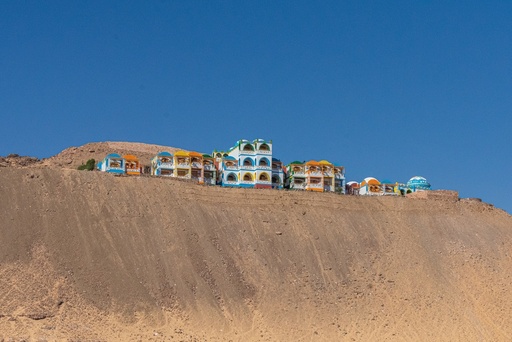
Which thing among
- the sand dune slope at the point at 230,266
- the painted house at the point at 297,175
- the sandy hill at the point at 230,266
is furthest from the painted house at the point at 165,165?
the painted house at the point at 297,175

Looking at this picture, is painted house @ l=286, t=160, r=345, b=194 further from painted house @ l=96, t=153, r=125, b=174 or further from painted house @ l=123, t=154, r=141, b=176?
painted house @ l=96, t=153, r=125, b=174

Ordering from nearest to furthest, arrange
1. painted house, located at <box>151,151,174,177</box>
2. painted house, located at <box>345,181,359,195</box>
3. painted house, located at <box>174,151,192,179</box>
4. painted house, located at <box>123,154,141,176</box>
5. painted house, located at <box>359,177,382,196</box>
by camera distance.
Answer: painted house, located at <box>123,154,141,176</box> < painted house, located at <box>174,151,192,179</box> < painted house, located at <box>151,151,174,177</box> < painted house, located at <box>359,177,382,196</box> < painted house, located at <box>345,181,359,195</box>

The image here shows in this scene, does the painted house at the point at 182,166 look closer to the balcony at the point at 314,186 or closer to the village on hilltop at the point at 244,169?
the village on hilltop at the point at 244,169

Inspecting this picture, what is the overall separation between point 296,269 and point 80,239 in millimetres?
13157

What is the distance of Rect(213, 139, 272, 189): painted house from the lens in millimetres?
67438

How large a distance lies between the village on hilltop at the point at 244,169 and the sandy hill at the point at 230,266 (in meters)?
6.80

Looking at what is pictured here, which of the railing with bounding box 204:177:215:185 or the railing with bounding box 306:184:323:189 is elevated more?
the railing with bounding box 306:184:323:189

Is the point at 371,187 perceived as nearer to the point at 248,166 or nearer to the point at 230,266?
the point at 248,166

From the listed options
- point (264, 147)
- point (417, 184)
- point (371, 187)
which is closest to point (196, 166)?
point (264, 147)

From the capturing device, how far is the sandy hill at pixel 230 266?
154 ft

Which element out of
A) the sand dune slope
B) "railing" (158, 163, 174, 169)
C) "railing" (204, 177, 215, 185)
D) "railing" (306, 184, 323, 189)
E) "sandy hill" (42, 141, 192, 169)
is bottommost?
the sand dune slope

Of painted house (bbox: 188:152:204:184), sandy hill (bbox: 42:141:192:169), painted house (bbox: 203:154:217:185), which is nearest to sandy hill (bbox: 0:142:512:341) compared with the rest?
painted house (bbox: 188:152:204:184)

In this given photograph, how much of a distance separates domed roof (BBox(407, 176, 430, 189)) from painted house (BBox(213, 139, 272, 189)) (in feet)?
49.6

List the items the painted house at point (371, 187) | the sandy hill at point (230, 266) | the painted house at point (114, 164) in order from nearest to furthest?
the sandy hill at point (230, 266)
the painted house at point (114, 164)
the painted house at point (371, 187)
